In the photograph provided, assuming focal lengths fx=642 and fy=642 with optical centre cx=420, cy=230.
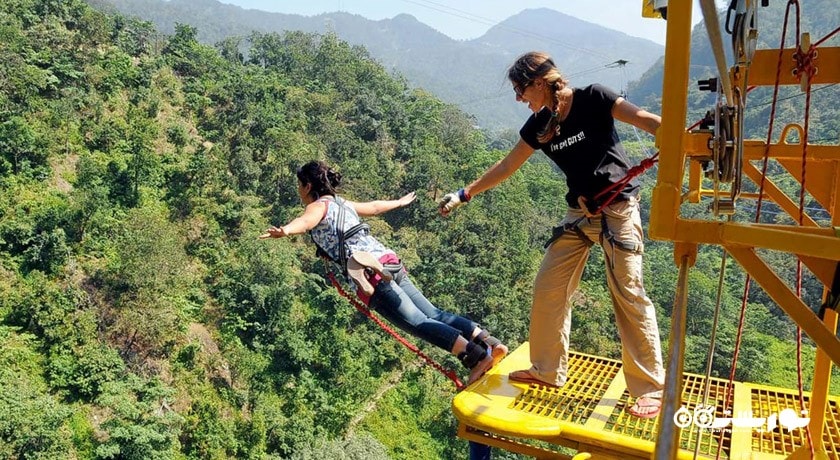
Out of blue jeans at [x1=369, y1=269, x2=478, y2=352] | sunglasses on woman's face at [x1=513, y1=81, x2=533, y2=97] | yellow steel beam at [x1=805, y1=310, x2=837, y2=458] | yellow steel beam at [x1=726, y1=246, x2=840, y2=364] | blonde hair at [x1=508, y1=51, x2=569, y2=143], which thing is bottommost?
blue jeans at [x1=369, y1=269, x2=478, y2=352]

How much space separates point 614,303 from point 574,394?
1.29ft

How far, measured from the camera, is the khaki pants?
2402 mm

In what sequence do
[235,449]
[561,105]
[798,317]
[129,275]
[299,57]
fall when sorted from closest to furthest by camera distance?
[798,317] < [561,105] < [235,449] < [129,275] < [299,57]

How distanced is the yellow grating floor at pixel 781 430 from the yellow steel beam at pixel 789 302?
36.8 inches

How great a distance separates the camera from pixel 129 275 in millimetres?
22078

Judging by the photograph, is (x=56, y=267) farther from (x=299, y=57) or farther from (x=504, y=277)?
(x=299, y=57)

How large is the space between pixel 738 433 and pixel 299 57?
A: 44414 mm

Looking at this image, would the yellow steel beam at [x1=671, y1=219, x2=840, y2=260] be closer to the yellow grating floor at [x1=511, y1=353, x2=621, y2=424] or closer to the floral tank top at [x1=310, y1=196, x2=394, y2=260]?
the yellow grating floor at [x1=511, y1=353, x2=621, y2=424]

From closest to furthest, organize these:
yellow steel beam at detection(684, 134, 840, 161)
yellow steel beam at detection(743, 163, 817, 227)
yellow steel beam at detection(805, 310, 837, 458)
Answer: yellow steel beam at detection(684, 134, 840, 161)
yellow steel beam at detection(805, 310, 837, 458)
yellow steel beam at detection(743, 163, 817, 227)

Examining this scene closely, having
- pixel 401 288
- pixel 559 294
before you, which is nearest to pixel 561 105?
pixel 559 294

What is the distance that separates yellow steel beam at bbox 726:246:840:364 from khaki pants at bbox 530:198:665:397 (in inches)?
41.4

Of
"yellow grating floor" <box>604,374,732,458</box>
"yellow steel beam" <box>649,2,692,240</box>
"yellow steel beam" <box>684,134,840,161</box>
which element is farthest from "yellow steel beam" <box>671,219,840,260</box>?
"yellow grating floor" <box>604,374,732,458</box>

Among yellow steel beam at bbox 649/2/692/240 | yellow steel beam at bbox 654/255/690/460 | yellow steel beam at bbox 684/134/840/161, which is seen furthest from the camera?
yellow steel beam at bbox 684/134/840/161

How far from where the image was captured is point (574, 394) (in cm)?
253
